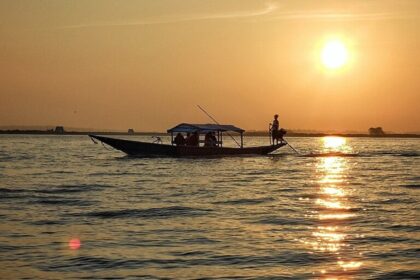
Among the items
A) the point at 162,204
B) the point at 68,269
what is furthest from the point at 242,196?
the point at 68,269

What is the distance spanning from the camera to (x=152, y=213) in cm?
2206

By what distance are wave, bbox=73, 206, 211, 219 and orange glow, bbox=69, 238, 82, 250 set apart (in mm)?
4313

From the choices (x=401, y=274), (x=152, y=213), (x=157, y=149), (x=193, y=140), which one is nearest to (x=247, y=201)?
(x=152, y=213)

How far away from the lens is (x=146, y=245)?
15.9 m

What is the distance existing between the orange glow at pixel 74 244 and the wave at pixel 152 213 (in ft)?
14.2

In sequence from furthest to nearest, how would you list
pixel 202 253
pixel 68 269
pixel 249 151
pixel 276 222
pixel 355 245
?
pixel 249 151, pixel 276 222, pixel 355 245, pixel 202 253, pixel 68 269

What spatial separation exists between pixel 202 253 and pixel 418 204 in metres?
12.8

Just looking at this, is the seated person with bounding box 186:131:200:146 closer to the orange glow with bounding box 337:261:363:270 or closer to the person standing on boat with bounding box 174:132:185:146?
the person standing on boat with bounding box 174:132:185:146

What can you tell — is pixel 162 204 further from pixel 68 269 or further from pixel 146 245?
pixel 68 269

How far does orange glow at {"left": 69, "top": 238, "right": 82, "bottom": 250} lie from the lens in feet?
50.8

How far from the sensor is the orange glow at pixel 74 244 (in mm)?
15484

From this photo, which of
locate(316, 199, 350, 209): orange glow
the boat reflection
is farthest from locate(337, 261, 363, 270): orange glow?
locate(316, 199, 350, 209): orange glow

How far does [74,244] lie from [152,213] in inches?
248

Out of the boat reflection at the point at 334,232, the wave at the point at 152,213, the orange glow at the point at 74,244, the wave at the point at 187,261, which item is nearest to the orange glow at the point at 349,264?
the boat reflection at the point at 334,232
